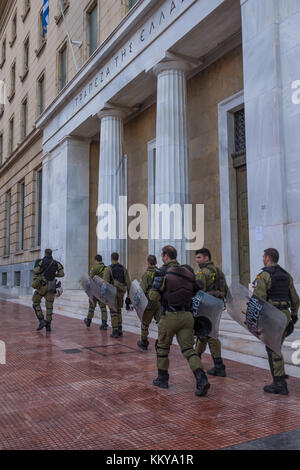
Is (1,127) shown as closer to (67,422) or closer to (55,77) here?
(55,77)

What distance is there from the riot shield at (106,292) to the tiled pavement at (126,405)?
60.8 inches

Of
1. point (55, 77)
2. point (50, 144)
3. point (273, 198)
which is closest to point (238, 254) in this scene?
point (273, 198)

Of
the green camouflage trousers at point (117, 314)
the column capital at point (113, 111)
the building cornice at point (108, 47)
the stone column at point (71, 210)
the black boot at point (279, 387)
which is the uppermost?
the building cornice at point (108, 47)

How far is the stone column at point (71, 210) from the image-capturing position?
17875mm

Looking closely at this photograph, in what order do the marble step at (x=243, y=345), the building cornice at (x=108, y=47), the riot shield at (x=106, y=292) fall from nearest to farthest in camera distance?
the marble step at (x=243, y=345), the riot shield at (x=106, y=292), the building cornice at (x=108, y=47)

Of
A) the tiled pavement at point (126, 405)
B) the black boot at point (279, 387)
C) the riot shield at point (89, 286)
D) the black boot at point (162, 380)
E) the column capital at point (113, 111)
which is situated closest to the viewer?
the tiled pavement at point (126, 405)

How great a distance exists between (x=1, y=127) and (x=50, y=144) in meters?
12.9

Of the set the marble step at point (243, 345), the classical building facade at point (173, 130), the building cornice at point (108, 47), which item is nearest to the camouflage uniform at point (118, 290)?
the marble step at point (243, 345)

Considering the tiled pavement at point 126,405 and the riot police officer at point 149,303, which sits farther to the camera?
the riot police officer at point 149,303

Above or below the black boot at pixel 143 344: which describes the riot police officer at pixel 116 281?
above

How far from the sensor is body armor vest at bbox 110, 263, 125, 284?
8.78m

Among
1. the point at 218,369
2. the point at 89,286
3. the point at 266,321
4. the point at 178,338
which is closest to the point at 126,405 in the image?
the point at 178,338

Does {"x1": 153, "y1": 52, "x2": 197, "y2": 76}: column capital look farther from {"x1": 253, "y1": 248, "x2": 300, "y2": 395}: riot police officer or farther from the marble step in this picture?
{"x1": 253, "y1": 248, "x2": 300, "y2": 395}: riot police officer

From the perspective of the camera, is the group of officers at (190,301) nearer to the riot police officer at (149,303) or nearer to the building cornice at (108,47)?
the riot police officer at (149,303)
